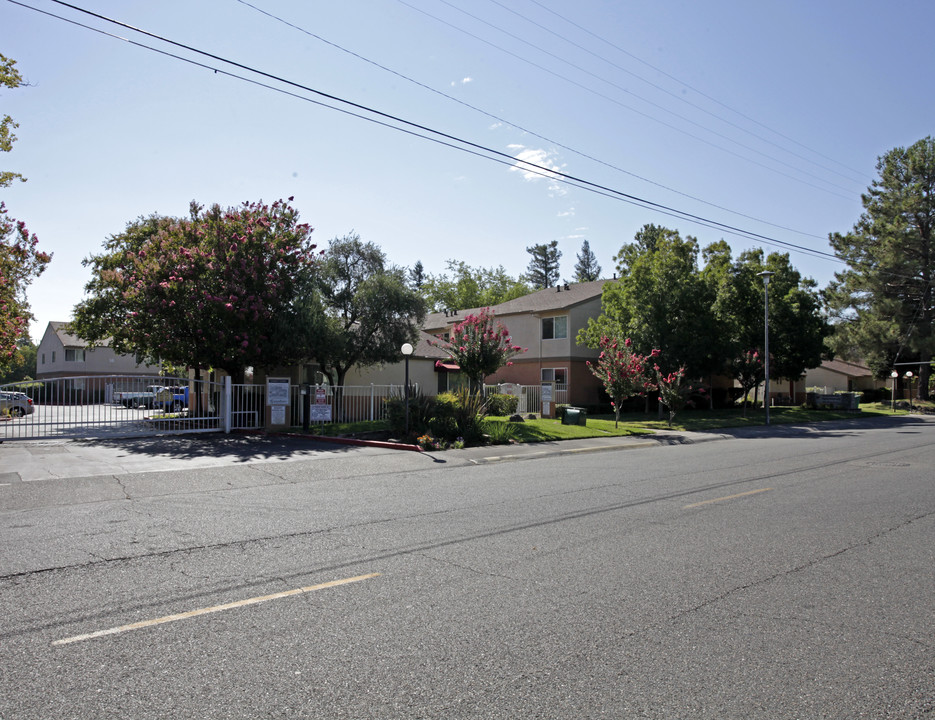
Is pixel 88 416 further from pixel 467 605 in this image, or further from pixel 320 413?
pixel 467 605

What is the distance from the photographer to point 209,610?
470 centimetres

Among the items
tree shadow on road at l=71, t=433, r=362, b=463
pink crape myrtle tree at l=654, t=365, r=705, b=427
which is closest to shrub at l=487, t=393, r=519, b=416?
pink crape myrtle tree at l=654, t=365, r=705, b=427

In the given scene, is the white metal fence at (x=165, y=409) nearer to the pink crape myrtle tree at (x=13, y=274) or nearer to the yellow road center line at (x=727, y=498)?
the pink crape myrtle tree at (x=13, y=274)

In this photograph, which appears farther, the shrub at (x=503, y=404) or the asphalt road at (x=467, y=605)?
the shrub at (x=503, y=404)

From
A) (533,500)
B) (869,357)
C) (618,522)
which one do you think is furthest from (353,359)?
(869,357)

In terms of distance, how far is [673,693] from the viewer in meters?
3.48

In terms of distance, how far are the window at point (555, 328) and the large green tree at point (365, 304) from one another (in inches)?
457

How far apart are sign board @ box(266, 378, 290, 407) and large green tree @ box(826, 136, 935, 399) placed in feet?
143

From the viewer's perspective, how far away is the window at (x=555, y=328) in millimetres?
36831

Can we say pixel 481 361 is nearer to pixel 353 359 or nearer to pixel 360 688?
pixel 353 359

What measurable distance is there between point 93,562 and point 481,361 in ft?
55.8

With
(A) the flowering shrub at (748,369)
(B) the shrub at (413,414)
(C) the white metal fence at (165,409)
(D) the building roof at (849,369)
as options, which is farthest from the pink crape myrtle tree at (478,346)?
(D) the building roof at (849,369)

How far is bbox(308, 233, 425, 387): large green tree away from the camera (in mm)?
26328

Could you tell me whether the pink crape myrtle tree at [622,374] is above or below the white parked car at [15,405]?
above
